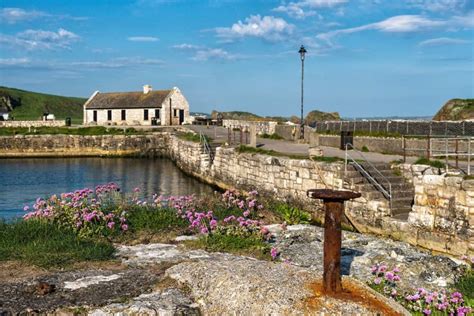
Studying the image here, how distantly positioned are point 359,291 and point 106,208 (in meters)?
7.30

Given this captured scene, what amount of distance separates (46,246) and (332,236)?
204 inches

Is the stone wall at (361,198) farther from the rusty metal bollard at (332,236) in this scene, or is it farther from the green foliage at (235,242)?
the green foliage at (235,242)

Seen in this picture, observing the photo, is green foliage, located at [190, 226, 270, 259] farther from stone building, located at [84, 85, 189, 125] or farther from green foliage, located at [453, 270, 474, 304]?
stone building, located at [84, 85, 189, 125]

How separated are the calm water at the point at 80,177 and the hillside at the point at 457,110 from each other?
13449 millimetres

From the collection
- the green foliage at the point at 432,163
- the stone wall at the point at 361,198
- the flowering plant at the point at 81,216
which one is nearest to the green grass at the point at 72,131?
the stone wall at the point at 361,198

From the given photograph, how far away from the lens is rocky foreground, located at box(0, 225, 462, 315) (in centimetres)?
595

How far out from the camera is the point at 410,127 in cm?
2453

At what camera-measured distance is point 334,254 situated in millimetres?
6113

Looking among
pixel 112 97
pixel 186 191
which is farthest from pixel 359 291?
pixel 112 97

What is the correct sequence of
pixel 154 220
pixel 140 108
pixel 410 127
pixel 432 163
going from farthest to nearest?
pixel 140 108
pixel 410 127
pixel 432 163
pixel 154 220

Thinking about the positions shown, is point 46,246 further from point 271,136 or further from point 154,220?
point 271,136

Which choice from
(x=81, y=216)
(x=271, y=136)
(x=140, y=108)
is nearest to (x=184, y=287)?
(x=81, y=216)

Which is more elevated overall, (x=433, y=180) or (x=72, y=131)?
(x=72, y=131)

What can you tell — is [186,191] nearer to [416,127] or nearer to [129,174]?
[129,174]
